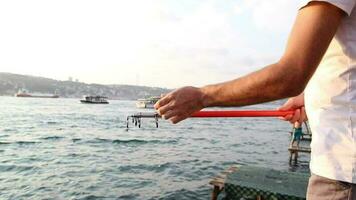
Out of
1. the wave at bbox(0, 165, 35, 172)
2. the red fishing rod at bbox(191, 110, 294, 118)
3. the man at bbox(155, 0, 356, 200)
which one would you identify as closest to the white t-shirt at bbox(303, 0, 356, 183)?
the man at bbox(155, 0, 356, 200)

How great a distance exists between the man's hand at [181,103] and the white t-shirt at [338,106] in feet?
2.58

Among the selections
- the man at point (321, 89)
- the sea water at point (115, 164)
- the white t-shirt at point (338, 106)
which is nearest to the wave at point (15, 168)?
the sea water at point (115, 164)

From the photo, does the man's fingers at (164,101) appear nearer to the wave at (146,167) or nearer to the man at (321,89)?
the man at (321,89)

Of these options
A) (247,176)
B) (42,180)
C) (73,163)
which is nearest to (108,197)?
(42,180)

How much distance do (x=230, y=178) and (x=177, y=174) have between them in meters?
10.5

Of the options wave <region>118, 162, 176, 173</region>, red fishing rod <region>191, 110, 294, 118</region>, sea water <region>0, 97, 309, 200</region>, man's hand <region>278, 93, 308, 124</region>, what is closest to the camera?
red fishing rod <region>191, 110, 294, 118</region>

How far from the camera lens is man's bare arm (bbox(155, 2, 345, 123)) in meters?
2.12

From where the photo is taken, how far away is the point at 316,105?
247 cm

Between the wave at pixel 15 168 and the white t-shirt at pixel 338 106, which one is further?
the wave at pixel 15 168

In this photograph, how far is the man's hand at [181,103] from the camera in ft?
8.49

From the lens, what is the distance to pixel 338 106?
2342 millimetres

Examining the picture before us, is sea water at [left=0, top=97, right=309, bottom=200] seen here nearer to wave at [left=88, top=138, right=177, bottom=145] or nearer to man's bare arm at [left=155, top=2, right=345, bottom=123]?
wave at [left=88, top=138, right=177, bottom=145]

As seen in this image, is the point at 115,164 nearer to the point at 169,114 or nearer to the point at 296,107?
the point at 296,107

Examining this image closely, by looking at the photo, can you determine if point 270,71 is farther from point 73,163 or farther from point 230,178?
point 73,163
